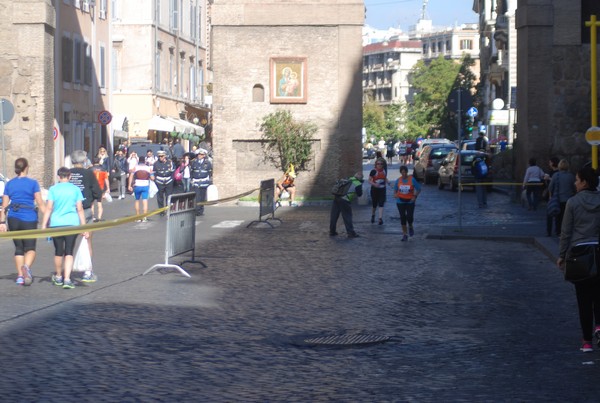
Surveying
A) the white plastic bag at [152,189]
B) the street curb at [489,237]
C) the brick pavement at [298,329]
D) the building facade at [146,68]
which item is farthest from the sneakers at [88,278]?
the building facade at [146,68]

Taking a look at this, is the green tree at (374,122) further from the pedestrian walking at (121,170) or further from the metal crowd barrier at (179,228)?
the metal crowd barrier at (179,228)

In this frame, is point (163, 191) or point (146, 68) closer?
point (163, 191)

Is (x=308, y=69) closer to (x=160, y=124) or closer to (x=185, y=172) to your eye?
(x=185, y=172)

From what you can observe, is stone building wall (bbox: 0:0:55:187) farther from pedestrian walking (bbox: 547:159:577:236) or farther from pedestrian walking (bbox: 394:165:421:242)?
pedestrian walking (bbox: 547:159:577:236)

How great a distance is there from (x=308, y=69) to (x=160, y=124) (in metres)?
23.3

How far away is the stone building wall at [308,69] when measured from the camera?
39312 millimetres

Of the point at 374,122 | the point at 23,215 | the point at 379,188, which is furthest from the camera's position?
the point at 374,122

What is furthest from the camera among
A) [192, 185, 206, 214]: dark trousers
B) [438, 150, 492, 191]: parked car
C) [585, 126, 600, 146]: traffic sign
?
[438, 150, 492, 191]: parked car

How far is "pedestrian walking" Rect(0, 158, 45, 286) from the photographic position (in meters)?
16.0

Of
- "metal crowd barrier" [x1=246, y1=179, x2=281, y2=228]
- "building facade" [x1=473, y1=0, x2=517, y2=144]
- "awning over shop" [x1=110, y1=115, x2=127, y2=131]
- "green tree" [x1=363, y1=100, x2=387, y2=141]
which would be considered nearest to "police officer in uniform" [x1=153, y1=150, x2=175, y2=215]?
"metal crowd barrier" [x1=246, y1=179, x2=281, y2=228]

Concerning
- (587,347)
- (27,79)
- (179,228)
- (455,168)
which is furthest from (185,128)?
(587,347)

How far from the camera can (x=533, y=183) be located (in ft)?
111

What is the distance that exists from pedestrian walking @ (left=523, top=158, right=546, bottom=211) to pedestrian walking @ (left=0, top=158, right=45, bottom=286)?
19.5 m

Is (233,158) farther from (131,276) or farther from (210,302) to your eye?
(210,302)
